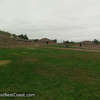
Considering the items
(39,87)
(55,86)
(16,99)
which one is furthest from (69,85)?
(16,99)

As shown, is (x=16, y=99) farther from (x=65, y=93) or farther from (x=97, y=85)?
(x=97, y=85)

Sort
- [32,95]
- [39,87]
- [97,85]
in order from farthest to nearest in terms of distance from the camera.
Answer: [97,85]
[39,87]
[32,95]

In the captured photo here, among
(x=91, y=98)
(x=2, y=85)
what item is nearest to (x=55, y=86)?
(x=91, y=98)

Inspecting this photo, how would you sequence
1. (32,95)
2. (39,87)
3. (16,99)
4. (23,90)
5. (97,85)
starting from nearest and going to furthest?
(16,99) → (32,95) → (23,90) → (39,87) → (97,85)

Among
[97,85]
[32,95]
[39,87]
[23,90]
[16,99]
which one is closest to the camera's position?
[16,99]

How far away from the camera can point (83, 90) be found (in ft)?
17.5

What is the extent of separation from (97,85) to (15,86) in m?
4.82

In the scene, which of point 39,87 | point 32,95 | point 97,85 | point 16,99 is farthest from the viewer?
point 97,85

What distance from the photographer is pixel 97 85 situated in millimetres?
6027

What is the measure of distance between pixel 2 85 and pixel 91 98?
190 inches

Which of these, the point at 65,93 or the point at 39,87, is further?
the point at 39,87

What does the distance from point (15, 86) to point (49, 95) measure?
2.14 metres

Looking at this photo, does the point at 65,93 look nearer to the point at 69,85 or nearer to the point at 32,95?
the point at 69,85

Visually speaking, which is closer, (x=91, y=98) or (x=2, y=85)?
(x=91, y=98)
